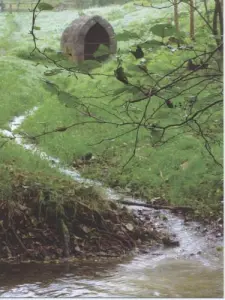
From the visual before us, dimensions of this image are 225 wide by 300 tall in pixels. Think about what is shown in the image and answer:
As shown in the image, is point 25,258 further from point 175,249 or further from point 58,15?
point 58,15

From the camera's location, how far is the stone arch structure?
27656 millimetres

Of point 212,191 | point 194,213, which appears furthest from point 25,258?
point 212,191

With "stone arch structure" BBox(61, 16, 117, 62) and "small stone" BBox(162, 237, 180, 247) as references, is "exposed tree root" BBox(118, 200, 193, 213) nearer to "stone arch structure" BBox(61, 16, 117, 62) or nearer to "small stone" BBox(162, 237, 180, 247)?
"small stone" BBox(162, 237, 180, 247)

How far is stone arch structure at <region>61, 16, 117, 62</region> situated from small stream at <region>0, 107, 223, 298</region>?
68.7 ft

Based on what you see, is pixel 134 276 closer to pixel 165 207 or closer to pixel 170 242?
pixel 170 242

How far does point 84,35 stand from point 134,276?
918 inches

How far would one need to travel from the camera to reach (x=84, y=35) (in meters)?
27.8

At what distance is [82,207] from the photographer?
7.29 m

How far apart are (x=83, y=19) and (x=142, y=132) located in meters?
16.6

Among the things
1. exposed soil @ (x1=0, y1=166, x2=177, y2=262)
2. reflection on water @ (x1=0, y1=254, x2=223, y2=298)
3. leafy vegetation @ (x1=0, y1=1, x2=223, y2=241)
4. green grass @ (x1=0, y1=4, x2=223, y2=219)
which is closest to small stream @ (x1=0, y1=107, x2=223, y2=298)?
reflection on water @ (x1=0, y1=254, x2=223, y2=298)

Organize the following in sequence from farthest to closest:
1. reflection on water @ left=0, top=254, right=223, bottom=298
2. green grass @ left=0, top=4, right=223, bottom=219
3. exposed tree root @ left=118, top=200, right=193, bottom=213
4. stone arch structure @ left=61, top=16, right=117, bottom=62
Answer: stone arch structure @ left=61, top=16, right=117, bottom=62
green grass @ left=0, top=4, right=223, bottom=219
exposed tree root @ left=118, top=200, right=193, bottom=213
reflection on water @ left=0, top=254, right=223, bottom=298

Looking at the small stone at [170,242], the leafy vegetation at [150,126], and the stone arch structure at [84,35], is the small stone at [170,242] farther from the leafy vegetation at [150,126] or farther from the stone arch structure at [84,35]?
the stone arch structure at [84,35]

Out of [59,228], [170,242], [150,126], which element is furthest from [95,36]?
[150,126]

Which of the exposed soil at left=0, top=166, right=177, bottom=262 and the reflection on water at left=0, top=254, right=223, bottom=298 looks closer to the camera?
the reflection on water at left=0, top=254, right=223, bottom=298
